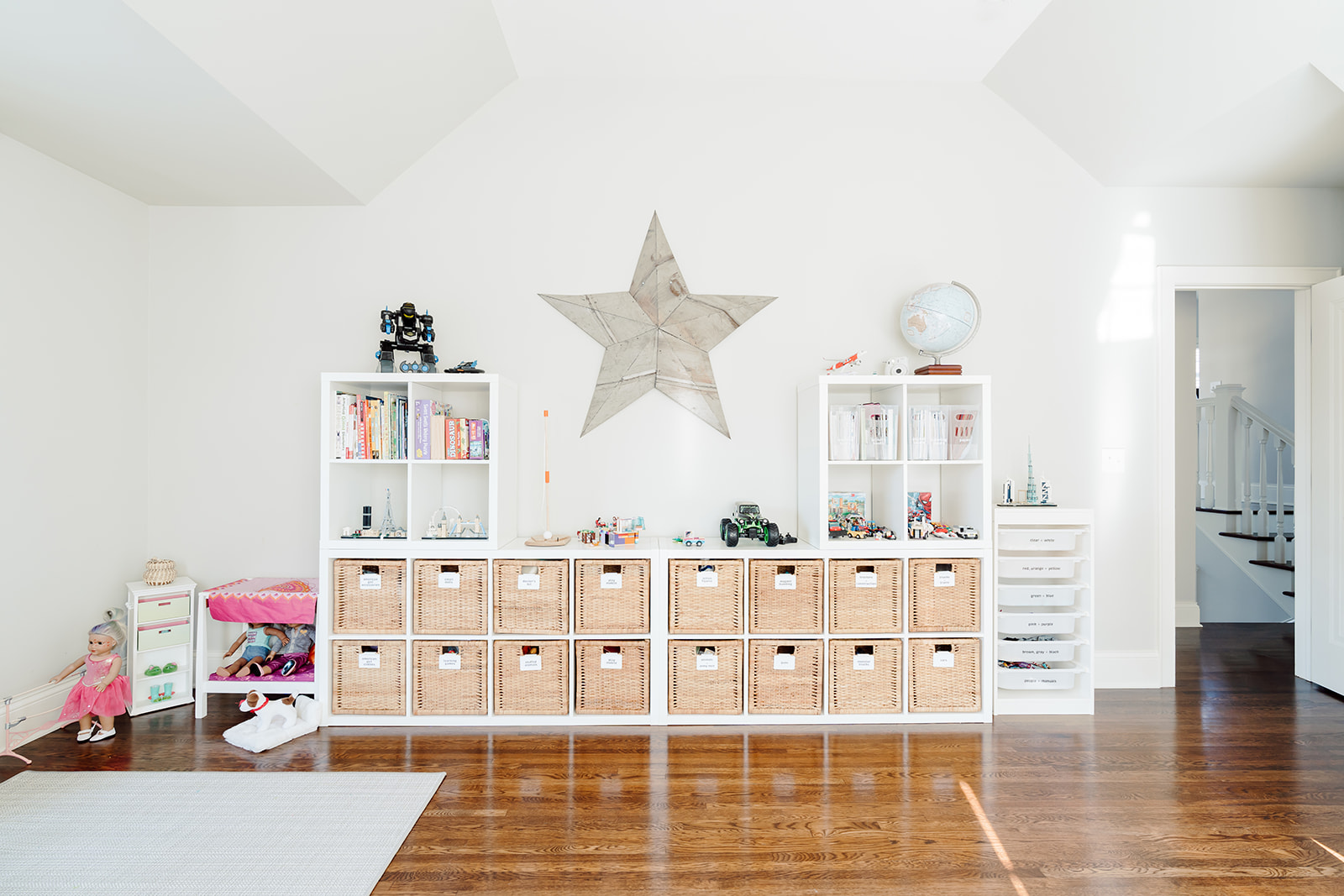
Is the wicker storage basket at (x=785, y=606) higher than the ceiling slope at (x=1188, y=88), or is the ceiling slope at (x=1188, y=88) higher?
the ceiling slope at (x=1188, y=88)

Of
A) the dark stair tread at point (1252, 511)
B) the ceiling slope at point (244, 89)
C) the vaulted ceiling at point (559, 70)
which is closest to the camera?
the ceiling slope at point (244, 89)

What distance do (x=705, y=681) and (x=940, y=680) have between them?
3.27 ft

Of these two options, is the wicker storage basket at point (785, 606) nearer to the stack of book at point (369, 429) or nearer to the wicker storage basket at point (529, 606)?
the wicker storage basket at point (529, 606)

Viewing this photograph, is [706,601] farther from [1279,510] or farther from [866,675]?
[1279,510]

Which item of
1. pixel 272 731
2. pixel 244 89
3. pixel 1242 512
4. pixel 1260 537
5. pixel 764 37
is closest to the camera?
pixel 244 89

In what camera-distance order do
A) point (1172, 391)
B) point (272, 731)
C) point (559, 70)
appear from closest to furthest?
point (272, 731)
point (559, 70)
point (1172, 391)

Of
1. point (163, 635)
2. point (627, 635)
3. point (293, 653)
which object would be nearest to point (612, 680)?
point (627, 635)

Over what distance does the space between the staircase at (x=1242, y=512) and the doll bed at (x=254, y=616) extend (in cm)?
549

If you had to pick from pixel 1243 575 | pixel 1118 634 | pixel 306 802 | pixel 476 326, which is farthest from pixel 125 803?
pixel 1243 575

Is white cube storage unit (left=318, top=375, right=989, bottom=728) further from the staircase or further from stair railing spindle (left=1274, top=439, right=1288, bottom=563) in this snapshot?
stair railing spindle (left=1274, top=439, right=1288, bottom=563)

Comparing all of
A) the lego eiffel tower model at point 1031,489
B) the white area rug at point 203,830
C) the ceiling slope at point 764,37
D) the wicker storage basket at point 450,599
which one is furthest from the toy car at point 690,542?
the ceiling slope at point 764,37

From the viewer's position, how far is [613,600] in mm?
2744

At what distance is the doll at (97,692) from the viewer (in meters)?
2.57

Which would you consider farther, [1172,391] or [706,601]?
[1172,391]
